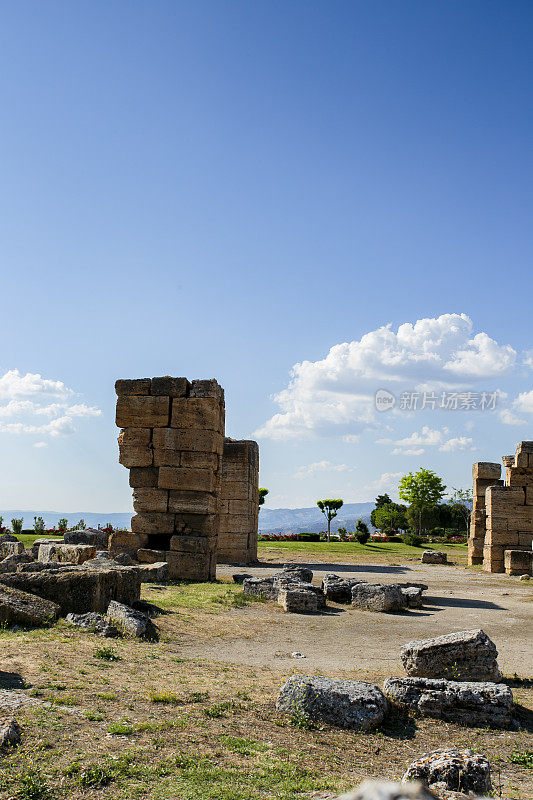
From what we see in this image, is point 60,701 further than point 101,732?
Yes

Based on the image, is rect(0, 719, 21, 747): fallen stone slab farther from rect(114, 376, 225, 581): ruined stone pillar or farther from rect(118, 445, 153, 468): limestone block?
rect(118, 445, 153, 468): limestone block

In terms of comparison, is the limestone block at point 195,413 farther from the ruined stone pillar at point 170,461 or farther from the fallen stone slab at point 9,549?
the fallen stone slab at point 9,549

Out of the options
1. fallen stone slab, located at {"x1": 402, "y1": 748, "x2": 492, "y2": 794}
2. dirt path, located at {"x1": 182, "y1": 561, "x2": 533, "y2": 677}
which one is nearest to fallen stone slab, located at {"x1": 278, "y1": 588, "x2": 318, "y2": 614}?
dirt path, located at {"x1": 182, "y1": 561, "x2": 533, "y2": 677}

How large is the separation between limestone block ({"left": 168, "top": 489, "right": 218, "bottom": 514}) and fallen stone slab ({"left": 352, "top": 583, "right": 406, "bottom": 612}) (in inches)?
190

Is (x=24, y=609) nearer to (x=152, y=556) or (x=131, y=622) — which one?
(x=131, y=622)

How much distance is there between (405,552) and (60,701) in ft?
99.0

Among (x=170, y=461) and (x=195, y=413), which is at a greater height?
(x=195, y=413)

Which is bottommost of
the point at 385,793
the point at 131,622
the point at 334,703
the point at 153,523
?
the point at 131,622

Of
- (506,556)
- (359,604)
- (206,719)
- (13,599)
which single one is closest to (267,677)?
(206,719)

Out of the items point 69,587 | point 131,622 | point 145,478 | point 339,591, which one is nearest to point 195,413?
point 145,478

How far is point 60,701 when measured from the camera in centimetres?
512

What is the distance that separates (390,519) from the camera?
7056cm

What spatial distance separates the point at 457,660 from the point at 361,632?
3434 mm

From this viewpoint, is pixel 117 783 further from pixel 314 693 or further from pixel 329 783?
pixel 314 693
